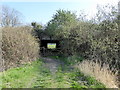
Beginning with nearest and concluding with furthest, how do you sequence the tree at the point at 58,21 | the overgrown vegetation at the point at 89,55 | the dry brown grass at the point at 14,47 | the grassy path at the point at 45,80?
the grassy path at the point at 45,80 < the overgrown vegetation at the point at 89,55 < the dry brown grass at the point at 14,47 < the tree at the point at 58,21

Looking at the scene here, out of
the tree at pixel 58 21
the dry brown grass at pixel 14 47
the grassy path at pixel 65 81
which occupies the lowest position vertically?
the grassy path at pixel 65 81

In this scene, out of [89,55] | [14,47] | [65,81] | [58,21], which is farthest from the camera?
[58,21]

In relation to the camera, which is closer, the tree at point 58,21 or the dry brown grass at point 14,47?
the dry brown grass at point 14,47

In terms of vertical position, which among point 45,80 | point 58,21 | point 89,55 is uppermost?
point 58,21

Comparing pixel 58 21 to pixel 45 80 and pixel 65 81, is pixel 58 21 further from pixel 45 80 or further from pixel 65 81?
pixel 65 81

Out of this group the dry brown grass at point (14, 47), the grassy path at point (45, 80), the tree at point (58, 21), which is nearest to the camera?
the grassy path at point (45, 80)

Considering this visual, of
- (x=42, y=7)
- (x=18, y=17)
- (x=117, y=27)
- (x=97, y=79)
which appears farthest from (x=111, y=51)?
(x=18, y=17)

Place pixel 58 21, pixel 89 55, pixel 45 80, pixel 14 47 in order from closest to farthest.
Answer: pixel 45 80 → pixel 14 47 → pixel 89 55 → pixel 58 21

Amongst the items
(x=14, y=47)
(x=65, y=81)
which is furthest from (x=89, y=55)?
(x=14, y=47)

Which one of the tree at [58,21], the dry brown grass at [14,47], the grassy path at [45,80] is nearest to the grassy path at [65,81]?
the grassy path at [45,80]

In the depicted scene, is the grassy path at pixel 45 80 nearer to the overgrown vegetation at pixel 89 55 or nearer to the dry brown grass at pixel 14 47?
the overgrown vegetation at pixel 89 55

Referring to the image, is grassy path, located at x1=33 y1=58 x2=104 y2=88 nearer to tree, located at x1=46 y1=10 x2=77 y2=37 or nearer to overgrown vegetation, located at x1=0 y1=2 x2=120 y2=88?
overgrown vegetation, located at x1=0 y1=2 x2=120 y2=88

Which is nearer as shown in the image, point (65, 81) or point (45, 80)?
point (65, 81)

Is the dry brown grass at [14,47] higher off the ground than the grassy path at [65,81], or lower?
higher
